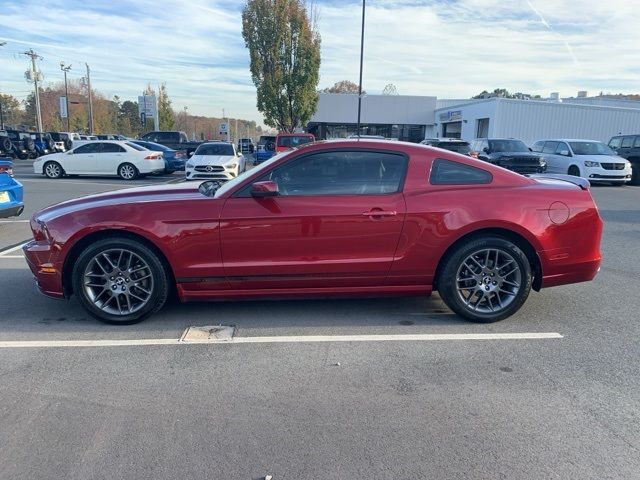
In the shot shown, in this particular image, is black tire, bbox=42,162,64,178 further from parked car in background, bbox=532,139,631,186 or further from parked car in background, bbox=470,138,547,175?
parked car in background, bbox=532,139,631,186

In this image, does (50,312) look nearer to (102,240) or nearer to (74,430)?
(102,240)

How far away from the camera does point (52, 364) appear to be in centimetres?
360

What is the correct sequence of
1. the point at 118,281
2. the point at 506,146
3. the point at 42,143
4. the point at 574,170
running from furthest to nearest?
the point at 42,143 → the point at 506,146 → the point at 574,170 → the point at 118,281

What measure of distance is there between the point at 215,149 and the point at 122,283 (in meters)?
14.3

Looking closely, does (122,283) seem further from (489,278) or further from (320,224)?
(489,278)

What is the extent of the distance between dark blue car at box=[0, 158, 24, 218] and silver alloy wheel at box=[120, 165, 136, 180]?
11.2 meters

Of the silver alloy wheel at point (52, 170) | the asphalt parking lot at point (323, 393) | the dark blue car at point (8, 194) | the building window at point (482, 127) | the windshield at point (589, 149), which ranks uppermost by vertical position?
the building window at point (482, 127)

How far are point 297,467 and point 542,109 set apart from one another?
33898 mm

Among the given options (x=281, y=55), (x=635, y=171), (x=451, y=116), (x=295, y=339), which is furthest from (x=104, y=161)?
(x=451, y=116)

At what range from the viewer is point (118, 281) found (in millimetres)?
4246

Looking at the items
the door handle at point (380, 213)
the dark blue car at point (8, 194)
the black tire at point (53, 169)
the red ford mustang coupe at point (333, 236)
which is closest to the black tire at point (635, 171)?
the red ford mustang coupe at point (333, 236)

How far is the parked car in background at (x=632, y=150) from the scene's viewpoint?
19.6 m

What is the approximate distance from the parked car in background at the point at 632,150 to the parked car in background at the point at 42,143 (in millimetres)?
34337

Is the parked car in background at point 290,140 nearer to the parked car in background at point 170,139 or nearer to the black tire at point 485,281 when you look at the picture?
the parked car in background at point 170,139
